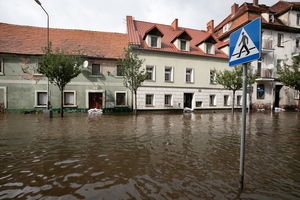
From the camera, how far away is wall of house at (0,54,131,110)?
14516 millimetres

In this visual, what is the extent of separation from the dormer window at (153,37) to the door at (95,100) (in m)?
7.93

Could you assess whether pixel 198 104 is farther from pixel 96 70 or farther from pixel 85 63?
pixel 85 63

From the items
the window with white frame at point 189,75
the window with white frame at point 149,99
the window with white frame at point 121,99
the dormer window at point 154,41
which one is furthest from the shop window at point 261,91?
the window with white frame at point 121,99

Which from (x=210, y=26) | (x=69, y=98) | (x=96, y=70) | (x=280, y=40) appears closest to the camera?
(x=69, y=98)

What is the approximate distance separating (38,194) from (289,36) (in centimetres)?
2975

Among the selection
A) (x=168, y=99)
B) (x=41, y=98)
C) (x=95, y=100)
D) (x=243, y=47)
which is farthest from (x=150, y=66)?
(x=243, y=47)

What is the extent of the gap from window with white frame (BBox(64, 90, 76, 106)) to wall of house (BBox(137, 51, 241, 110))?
6.74m

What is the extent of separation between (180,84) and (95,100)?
32.3 feet

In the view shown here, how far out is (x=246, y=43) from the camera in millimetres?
2354

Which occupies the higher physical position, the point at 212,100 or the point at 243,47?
the point at 243,47

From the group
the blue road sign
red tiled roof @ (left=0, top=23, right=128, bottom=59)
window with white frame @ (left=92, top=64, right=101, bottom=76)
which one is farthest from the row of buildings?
the blue road sign

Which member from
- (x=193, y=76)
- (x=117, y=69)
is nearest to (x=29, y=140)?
(x=117, y=69)

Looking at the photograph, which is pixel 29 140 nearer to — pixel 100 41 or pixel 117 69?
pixel 117 69

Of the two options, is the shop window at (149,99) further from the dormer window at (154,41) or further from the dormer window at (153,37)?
the dormer window at (154,41)
